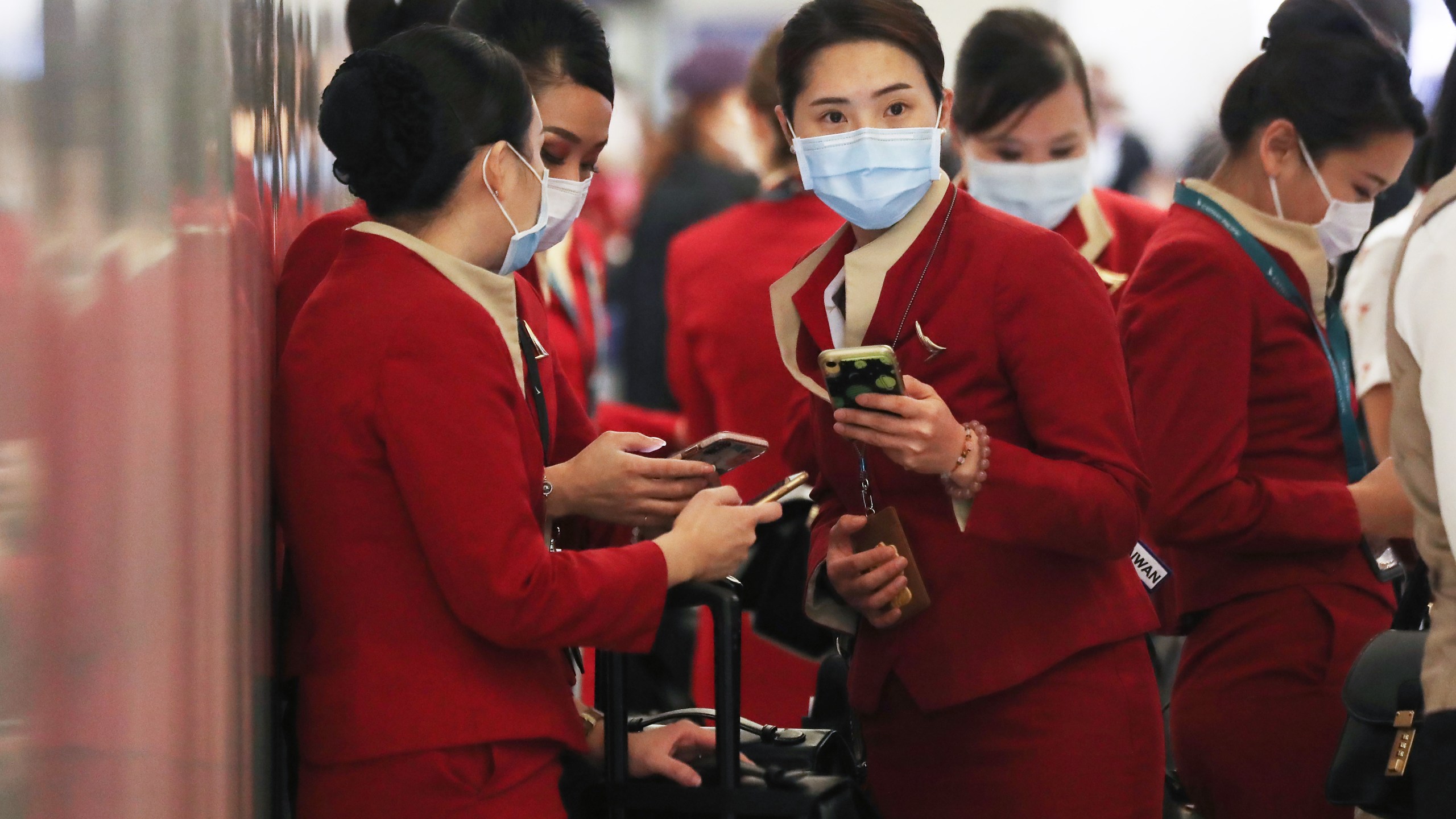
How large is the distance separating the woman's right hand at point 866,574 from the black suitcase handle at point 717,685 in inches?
7.1

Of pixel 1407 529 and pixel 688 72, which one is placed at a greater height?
pixel 688 72

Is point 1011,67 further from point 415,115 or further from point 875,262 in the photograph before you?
point 415,115

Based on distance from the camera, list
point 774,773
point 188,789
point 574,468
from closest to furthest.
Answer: point 188,789
point 774,773
point 574,468

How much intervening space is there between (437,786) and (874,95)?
3.72 feet

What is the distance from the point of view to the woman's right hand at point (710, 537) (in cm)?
186

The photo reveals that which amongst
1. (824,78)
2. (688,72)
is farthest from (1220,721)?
(688,72)

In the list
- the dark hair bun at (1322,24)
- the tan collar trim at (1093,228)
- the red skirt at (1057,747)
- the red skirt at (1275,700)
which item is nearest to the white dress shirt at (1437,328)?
the red skirt at (1057,747)

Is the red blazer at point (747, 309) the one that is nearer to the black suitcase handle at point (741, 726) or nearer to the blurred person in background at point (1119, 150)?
the black suitcase handle at point (741, 726)

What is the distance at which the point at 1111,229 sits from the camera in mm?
3504

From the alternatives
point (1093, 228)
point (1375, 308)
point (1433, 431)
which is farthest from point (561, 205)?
point (1375, 308)

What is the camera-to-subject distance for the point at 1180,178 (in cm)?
276

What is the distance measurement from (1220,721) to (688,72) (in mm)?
4460

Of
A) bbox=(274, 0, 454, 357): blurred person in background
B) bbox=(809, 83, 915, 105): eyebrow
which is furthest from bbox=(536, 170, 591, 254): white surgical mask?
bbox=(809, 83, 915, 105): eyebrow

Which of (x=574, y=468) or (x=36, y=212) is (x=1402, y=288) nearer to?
(x=574, y=468)
